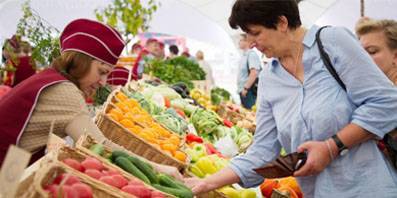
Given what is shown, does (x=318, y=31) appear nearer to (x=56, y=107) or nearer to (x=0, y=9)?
(x=56, y=107)

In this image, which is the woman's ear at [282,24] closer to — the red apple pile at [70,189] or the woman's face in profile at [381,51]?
the woman's face in profile at [381,51]

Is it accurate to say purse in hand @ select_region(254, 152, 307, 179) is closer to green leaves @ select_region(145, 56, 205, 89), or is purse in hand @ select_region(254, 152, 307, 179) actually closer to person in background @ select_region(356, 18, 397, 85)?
person in background @ select_region(356, 18, 397, 85)

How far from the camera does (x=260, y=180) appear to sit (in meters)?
2.77

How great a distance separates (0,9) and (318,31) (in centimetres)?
403

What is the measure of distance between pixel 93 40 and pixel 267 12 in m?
1.07

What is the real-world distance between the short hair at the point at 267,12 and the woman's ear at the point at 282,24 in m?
0.01

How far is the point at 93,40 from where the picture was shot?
9.33ft

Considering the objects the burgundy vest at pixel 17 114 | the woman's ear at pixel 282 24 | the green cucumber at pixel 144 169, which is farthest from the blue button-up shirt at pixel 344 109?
the burgundy vest at pixel 17 114

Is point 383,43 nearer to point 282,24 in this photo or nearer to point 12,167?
point 282,24

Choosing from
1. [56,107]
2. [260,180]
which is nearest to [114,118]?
[56,107]

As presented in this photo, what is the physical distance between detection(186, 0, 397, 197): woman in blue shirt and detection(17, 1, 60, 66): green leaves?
145 cm

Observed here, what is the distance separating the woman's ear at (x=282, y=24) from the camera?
225cm

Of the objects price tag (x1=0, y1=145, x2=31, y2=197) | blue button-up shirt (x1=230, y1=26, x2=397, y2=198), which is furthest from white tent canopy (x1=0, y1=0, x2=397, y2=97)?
price tag (x1=0, y1=145, x2=31, y2=197)

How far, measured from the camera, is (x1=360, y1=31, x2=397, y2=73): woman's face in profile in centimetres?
285
